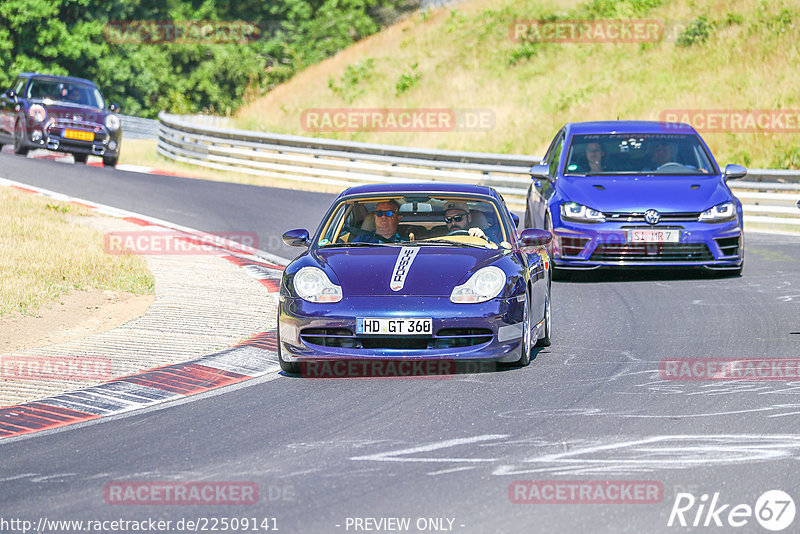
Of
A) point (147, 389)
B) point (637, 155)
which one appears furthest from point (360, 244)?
point (637, 155)

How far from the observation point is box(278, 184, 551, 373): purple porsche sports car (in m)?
8.52

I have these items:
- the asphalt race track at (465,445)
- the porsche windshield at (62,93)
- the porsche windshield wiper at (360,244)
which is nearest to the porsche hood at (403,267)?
the porsche windshield wiper at (360,244)

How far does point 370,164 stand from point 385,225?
16.8 m

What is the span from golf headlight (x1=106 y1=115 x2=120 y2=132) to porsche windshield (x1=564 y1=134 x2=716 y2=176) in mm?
14711

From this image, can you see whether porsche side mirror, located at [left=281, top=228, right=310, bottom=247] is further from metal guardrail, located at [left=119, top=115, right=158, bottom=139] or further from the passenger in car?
metal guardrail, located at [left=119, top=115, right=158, bottom=139]

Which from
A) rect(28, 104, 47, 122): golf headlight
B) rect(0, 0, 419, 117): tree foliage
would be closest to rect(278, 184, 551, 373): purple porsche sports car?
rect(28, 104, 47, 122): golf headlight

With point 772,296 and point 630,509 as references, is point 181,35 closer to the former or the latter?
point 772,296

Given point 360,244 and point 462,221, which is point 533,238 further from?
point 360,244

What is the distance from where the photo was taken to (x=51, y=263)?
1360cm

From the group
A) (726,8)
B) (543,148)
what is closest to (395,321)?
(543,148)

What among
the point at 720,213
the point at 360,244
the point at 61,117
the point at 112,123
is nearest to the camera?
the point at 360,244

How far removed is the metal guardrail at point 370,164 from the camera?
2147 cm

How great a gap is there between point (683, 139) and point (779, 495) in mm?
9543

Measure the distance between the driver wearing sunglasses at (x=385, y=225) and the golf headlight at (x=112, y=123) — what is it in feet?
59.5
